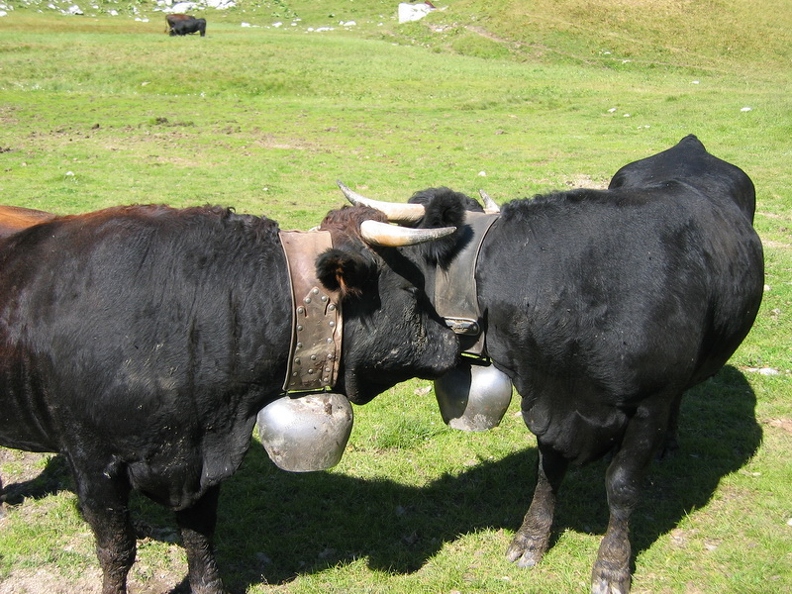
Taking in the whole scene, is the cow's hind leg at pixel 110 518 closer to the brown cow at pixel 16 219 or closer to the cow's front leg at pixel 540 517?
the brown cow at pixel 16 219

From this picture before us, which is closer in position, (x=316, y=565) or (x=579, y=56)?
(x=316, y=565)

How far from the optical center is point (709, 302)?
4809 millimetres

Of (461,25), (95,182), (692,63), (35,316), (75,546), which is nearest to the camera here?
(35,316)

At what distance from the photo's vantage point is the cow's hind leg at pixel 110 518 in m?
4.11

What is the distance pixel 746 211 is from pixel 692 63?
3025 cm

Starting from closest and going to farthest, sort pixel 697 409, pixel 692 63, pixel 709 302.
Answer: pixel 709 302 < pixel 697 409 < pixel 692 63

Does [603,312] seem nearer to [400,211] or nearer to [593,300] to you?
[593,300]

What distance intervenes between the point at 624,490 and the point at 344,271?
2.17 meters

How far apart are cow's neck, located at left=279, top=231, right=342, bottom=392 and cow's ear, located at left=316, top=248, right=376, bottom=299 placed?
7 cm

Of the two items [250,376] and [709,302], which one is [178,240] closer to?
[250,376]

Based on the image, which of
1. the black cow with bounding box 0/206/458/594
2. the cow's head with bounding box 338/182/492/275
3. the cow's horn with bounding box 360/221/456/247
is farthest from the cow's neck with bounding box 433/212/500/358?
the cow's horn with bounding box 360/221/456/247

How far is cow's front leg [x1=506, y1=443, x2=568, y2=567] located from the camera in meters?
5.08

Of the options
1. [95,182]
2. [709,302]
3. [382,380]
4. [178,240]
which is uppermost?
[178,240]

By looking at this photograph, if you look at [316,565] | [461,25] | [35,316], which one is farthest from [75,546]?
[461,25]
